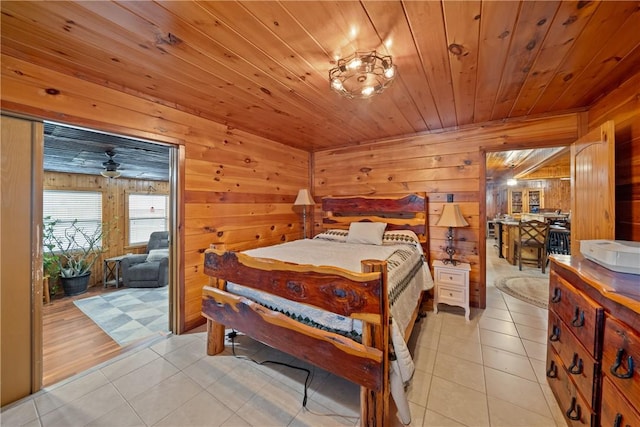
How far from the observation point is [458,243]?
305cm

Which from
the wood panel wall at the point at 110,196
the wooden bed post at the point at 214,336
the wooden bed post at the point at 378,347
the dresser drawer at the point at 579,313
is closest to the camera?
the dresser drawer at the point at 579,313

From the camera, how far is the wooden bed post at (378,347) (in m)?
1.26

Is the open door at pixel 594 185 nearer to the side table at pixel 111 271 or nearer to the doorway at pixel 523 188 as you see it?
the doorway at pixel 523 188

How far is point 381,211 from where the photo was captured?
3.44 meters

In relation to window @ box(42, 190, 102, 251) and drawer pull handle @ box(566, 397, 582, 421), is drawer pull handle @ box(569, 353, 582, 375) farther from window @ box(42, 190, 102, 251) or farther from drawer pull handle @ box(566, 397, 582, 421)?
window @ box(42, 190, 102, 251)

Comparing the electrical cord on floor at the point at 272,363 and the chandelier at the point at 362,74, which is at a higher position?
the chandelier at the point at 362,74

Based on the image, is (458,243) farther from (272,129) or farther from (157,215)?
(157,215)

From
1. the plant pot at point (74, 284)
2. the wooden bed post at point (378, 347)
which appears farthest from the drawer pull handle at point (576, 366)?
the plant pot at point (74, 284)

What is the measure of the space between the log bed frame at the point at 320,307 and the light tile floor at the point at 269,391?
0.95 ft

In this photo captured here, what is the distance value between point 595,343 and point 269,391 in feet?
5.81

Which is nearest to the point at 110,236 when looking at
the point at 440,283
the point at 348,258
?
the point at 348,258

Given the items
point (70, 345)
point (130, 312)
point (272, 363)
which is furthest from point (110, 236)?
point (272, 363)

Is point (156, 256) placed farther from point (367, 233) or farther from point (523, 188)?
point (523, 188)

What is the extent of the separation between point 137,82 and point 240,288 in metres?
1.82
